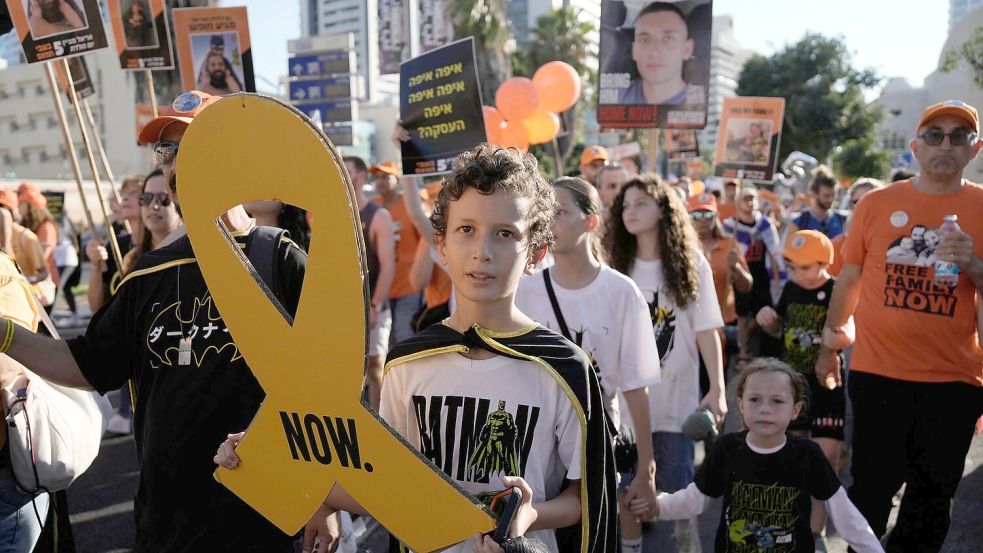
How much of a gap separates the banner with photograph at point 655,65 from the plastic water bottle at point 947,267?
3.80 meters

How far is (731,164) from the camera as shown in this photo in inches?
351

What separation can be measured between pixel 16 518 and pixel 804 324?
4.25 m

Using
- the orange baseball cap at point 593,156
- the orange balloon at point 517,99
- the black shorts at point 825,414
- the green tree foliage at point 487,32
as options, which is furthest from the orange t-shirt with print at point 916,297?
the green tree foliage at point 487,32

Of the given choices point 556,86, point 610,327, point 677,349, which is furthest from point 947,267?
point 556,86

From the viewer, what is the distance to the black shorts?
4.61 metres

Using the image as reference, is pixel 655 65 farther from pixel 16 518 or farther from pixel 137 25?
pixel 16 518

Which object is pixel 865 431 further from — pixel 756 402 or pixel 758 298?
pixel 758 298

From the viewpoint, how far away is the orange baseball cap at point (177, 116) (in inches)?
Result: 87.7

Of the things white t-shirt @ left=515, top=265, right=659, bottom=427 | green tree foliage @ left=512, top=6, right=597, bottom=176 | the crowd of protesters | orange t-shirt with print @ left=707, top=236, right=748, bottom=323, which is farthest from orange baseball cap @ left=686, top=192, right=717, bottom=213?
green tree foliage @ left=512, top=6, right=597, bottom=176

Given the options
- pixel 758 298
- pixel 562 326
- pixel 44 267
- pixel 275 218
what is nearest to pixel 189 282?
pixel 562 326

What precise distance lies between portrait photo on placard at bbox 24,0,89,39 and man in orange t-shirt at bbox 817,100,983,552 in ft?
13.9

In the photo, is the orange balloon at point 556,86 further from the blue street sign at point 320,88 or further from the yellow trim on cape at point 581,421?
the blue street sign at point 320,88

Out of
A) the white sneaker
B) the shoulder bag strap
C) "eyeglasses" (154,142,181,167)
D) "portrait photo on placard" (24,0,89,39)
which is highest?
"portrait photo on placard" (24,0,89,39)

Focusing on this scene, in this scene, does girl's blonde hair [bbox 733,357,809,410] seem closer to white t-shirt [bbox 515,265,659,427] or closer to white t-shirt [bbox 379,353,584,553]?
white t-shirt [bbox 515,265,659,427]
